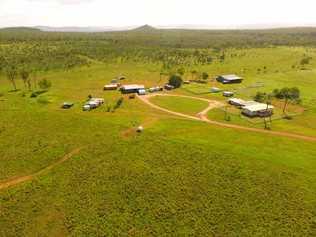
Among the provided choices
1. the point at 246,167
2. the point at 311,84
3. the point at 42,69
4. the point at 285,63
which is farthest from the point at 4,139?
the point at 285,63

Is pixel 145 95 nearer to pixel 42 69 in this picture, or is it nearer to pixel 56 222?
pixel 56 222

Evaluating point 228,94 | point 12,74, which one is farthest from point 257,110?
point 12,74

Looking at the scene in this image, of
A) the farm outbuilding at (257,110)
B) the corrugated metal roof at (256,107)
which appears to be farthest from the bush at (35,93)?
the corrugated metal roof at (256,107)

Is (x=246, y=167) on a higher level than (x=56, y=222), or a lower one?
higher

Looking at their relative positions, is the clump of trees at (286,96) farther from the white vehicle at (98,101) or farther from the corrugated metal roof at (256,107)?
the white vehicle at (98,101)

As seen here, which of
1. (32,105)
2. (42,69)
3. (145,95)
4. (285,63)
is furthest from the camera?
(285,63)

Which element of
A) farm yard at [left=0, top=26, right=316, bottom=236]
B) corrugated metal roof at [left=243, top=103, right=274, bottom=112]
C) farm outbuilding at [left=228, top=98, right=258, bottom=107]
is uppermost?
corrugated metal roof at [left=243, top=103, right=274, bottom=112]

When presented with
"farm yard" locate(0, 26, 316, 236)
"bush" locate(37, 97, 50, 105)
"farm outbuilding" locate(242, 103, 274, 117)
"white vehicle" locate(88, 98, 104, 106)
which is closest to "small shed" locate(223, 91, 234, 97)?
"farm yard" locate(0, 26, 316, 236)

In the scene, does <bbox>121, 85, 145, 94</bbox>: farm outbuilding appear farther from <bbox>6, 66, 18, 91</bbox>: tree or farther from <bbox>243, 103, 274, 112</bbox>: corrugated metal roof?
<bbox>6, 66, 18, 91</bbox>: tree
